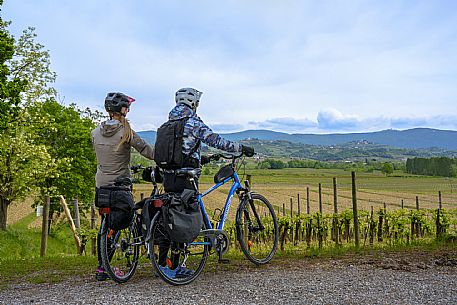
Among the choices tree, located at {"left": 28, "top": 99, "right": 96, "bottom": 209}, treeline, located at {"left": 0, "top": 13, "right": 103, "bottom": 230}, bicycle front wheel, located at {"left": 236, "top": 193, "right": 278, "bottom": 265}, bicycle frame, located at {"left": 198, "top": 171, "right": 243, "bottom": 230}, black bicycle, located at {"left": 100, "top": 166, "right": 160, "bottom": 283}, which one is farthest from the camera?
tree, located at {"left": 28, "top": 99, "right": 96, "bottom": 209}

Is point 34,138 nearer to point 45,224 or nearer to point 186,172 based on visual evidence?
point 45,224

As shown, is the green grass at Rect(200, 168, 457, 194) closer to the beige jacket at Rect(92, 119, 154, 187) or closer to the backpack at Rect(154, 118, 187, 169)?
the backpack at Rect(154, 118, 187, 169)

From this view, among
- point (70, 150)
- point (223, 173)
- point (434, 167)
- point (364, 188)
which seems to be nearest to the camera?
point (223, 173)

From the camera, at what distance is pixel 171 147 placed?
17.8 feet

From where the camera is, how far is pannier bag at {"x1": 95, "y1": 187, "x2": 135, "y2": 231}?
5406mm

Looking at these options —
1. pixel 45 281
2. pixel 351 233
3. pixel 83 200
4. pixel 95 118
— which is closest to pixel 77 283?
pixel 45 281

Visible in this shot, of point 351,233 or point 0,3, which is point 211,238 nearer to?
point 351,233

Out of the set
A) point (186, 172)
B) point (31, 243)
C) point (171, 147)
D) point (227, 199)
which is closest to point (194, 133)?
point (171, 147)

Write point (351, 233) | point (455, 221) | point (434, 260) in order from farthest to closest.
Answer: point (351, 233)
point (455, 221)
point (434, 260)

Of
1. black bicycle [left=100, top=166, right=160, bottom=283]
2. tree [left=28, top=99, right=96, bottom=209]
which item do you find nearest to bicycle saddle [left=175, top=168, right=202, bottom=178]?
black bicycle [left=100, top=166, right=160, bottom=283]

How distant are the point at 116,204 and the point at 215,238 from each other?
131 cm

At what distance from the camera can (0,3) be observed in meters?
16.4

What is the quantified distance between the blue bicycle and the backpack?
0.14 metres

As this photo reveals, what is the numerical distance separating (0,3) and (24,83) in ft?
11.6
